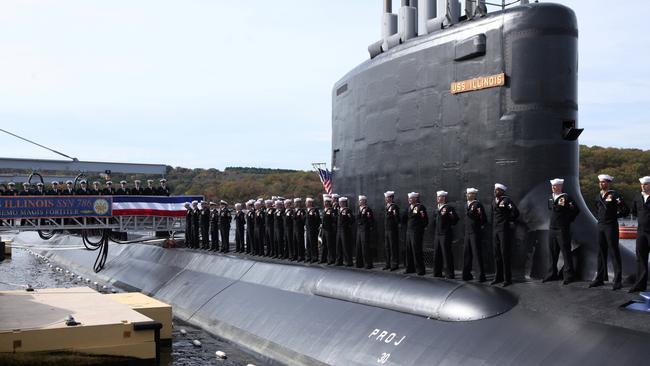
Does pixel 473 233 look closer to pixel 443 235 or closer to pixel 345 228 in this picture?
pixel 443 235

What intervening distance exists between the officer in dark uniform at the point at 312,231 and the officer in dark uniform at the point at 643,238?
7126mm

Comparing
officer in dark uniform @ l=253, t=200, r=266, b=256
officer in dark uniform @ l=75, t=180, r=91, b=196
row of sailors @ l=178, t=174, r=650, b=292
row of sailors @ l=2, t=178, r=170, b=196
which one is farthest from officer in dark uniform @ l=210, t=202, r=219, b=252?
officer in dark uniform @ l=75, t=180, r=91, b=196

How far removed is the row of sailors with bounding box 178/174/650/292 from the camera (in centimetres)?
784

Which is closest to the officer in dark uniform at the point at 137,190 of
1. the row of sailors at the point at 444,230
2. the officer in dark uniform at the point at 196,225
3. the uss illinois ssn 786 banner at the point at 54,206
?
the uss illinois ssn 786 banner at the point at 54,206

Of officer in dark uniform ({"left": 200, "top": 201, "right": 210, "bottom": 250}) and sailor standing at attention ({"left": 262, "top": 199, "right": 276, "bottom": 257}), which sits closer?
sailor standing at attention ({"left": 262, "top": 199, "right": 276, "bottom": 257})

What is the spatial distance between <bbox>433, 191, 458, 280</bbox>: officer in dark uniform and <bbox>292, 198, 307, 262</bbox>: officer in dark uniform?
4829 millimetres

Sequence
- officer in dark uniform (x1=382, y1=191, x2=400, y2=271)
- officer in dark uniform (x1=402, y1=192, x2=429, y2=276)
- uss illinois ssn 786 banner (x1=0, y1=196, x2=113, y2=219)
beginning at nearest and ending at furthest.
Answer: officer in dark uniform (x1=402, y1=192, x2=429, y2=276)
officer in dark uniform (x1=382, y1=191, x2=400, y2=271)
uss illinois ssn 786 banner (x1=0, y1=196, x2=113, y2=219)

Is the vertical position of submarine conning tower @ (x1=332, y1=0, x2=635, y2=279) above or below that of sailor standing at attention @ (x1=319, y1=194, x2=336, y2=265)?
above

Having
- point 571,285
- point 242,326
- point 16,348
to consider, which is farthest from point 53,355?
point 571,285

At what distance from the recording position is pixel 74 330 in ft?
30.6

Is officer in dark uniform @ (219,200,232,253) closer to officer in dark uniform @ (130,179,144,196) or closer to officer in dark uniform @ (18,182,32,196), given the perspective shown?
officer in dark uniform @ (130,179,144,196)

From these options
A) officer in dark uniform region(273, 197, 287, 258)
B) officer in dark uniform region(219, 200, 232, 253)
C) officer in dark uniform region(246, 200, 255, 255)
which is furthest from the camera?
officer in dark uniform region(219, 200, 232, 253)

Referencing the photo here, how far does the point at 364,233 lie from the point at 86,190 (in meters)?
12.7

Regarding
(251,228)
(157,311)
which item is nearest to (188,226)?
(251,228)
